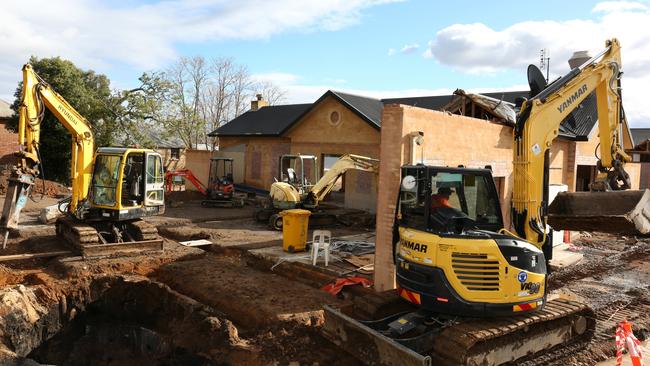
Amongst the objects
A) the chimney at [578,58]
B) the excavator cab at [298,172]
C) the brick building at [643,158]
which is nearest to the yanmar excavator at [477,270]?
the excavator cab at [298,172]

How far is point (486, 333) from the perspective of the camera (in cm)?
598

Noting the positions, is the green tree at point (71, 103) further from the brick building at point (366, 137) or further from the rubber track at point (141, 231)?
the rubber track at point (141, 231)

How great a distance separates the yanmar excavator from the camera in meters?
6.16

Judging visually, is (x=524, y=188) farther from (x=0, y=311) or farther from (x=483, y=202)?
(x=0, y=311)

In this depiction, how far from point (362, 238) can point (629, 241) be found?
10019 mm

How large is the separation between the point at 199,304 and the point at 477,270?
538 centimetres

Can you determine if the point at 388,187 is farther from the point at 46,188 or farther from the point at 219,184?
the point at 46,188

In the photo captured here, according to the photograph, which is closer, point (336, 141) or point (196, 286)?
point (196, 286)

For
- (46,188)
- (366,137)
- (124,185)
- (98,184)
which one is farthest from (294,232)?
(46,188)

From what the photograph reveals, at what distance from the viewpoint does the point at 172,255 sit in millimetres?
12930

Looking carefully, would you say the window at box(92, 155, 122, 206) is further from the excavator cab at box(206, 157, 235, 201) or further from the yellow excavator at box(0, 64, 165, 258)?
the excavator cab at box(206, 157, 235, 201)

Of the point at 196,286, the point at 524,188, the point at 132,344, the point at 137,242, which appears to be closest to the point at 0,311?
the point at 132,344

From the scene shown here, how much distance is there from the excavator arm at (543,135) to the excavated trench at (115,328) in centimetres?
463

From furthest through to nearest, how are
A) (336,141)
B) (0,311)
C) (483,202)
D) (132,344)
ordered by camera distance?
1. (336,141)
2. (132,344)
3. (0,311)
4. (483,202)
